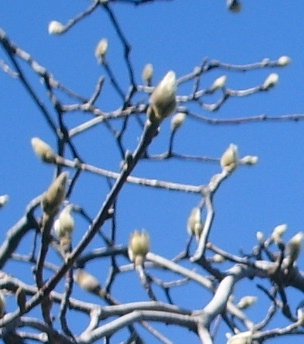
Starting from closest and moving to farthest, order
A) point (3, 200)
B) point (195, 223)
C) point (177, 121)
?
point (195, 223) < point (3, 200) < point (177, 121)

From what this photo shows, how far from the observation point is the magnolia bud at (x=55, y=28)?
11.0ft

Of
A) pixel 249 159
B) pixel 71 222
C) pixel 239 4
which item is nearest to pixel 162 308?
pixel 71 222

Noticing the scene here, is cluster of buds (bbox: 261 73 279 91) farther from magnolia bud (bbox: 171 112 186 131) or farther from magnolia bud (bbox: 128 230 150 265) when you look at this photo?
magnolia bud (bbox: 128 230 150 265)

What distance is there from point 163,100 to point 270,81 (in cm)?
255

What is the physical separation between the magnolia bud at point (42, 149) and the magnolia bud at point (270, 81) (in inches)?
79.7

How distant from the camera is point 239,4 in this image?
113 inches

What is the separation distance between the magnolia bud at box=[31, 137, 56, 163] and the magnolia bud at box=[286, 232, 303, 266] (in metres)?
0.53

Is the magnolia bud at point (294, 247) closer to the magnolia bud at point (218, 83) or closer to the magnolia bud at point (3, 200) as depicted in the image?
the magnolia bud at point (3, 200)

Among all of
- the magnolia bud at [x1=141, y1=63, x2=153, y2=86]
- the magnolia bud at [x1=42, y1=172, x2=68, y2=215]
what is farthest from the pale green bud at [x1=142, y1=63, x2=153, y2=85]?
the magnolia bud at [x1=42, y1=172, x2=68, y2=215]

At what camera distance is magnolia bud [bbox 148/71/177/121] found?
1.28 metres

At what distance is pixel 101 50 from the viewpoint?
11.4ft

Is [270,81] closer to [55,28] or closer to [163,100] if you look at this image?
[55,28]

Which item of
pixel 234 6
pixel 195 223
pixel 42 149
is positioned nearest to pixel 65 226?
pixel 42 149

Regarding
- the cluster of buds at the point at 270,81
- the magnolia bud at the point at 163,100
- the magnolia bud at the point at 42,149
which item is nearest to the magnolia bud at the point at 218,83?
the cluster of buds at the point at 270,81
